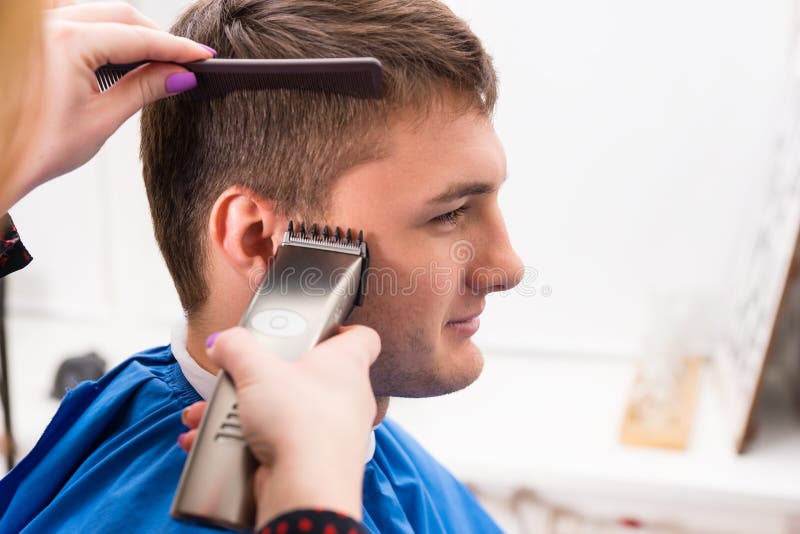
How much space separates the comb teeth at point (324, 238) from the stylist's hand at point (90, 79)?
176 mm

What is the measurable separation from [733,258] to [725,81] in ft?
1.24

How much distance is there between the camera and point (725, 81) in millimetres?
1611

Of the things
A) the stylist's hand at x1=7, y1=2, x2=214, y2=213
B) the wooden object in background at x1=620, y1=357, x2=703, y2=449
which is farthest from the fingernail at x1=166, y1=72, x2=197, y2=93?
the wooden object in background at x1=620, y1=357, x2=703, y2=449

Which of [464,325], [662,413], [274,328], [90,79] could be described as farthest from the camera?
[662,413]

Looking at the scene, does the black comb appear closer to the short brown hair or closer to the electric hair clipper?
the short brown hair

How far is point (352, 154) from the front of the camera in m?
0.82

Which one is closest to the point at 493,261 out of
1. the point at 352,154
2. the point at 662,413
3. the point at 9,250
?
the point at 352,154

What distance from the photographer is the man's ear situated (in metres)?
0.82

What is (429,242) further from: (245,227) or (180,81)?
(180,81)

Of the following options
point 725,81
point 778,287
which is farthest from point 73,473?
point 725,81

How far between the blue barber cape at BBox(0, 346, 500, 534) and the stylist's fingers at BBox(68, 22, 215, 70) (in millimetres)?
347

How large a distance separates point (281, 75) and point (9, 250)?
13.7 inches

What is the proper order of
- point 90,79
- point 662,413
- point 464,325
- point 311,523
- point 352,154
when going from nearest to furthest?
1. point 311,523
2. point 90,79
3. point 352,154
4. point 464,325
5. point 662,413

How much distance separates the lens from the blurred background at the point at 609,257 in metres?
1.46
